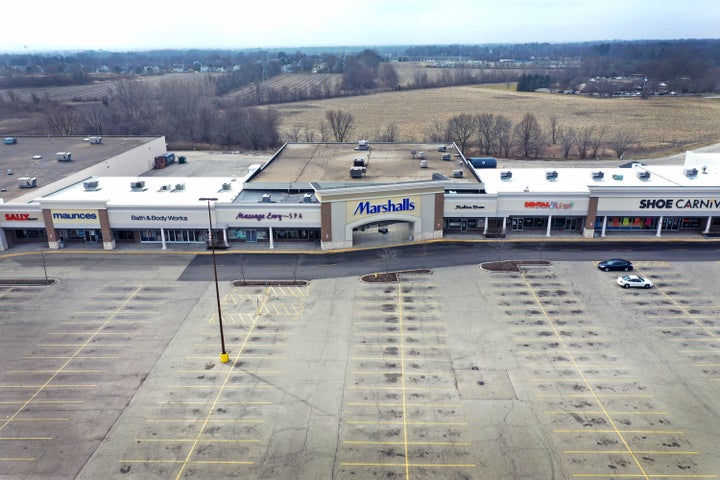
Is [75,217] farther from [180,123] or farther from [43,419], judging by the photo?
[180,123]

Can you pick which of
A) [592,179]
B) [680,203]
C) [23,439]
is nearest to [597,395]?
[23,439]

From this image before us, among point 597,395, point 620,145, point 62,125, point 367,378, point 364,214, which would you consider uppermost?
point 62,125

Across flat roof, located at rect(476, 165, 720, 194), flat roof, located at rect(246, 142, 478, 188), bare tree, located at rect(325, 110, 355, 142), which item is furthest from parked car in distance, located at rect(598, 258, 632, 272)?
bare tree, located at rect(325, 110, 355, 142)

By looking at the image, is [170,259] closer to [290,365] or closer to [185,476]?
[290,365]

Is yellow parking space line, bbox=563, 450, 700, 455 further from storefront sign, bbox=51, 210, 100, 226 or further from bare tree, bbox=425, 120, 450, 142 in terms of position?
bare tree, bbox=425, 120, 450, 142

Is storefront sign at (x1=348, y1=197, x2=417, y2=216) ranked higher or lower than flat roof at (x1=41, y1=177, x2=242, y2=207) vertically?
lower

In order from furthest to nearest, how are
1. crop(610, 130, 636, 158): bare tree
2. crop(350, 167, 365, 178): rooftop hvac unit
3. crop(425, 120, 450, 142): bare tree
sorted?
1. crop(425, 120, 450, 142): bare tree
2. crop(610, 130, 636, 158): bare tree
3. crop(350, 167, 365, 178): rooftop hvac unit
